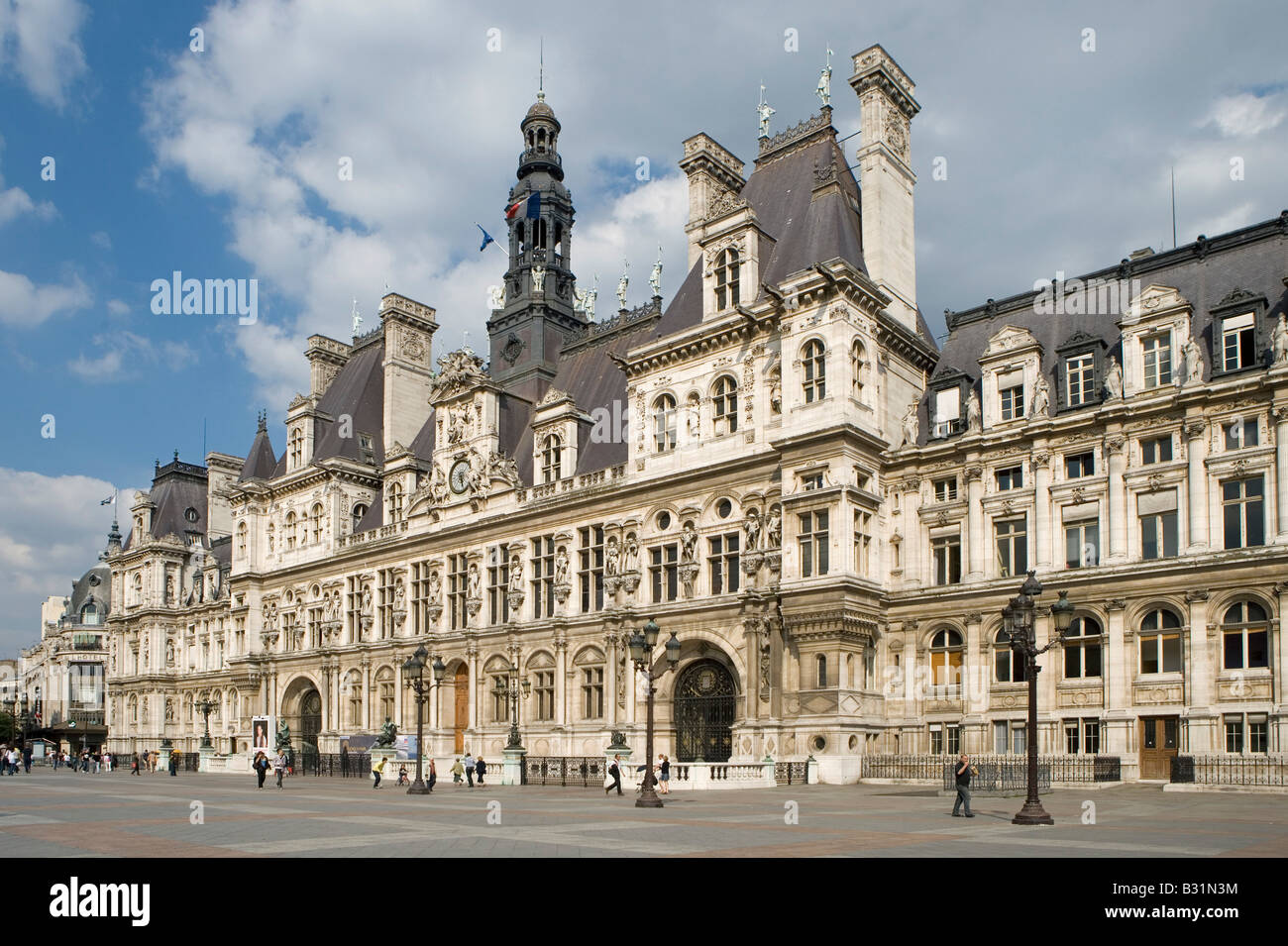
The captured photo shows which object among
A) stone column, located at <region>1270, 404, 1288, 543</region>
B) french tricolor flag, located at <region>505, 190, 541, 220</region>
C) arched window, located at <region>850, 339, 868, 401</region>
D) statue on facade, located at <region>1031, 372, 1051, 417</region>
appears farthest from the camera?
french tricolor flag, located at <region>505, 190, 541, 220</region>

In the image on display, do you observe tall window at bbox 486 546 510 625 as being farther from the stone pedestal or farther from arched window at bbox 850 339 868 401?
arched window at bbox 850 339 868 401

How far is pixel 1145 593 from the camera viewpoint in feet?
121

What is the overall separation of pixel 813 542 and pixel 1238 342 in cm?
1503

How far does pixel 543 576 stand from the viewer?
52594mm

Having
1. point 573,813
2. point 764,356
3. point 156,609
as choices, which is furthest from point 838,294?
point 156,609

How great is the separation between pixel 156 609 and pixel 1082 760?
71986mm

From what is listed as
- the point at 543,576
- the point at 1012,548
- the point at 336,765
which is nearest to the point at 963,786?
the point at 1012,548

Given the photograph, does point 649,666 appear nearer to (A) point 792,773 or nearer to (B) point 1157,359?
(A) point 792,773

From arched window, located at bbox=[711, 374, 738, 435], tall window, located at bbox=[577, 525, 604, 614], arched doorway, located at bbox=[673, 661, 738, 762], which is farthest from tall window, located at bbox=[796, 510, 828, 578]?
tall window, located at bbox=[577, 525, 604, 614]

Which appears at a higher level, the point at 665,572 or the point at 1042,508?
the point at 1042,508

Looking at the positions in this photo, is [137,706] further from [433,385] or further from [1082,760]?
[1082,760]

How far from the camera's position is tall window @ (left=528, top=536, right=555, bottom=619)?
52.1 metres

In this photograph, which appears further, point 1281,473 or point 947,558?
point 947,558

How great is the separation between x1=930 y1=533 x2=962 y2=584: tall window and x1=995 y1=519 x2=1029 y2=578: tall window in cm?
150
